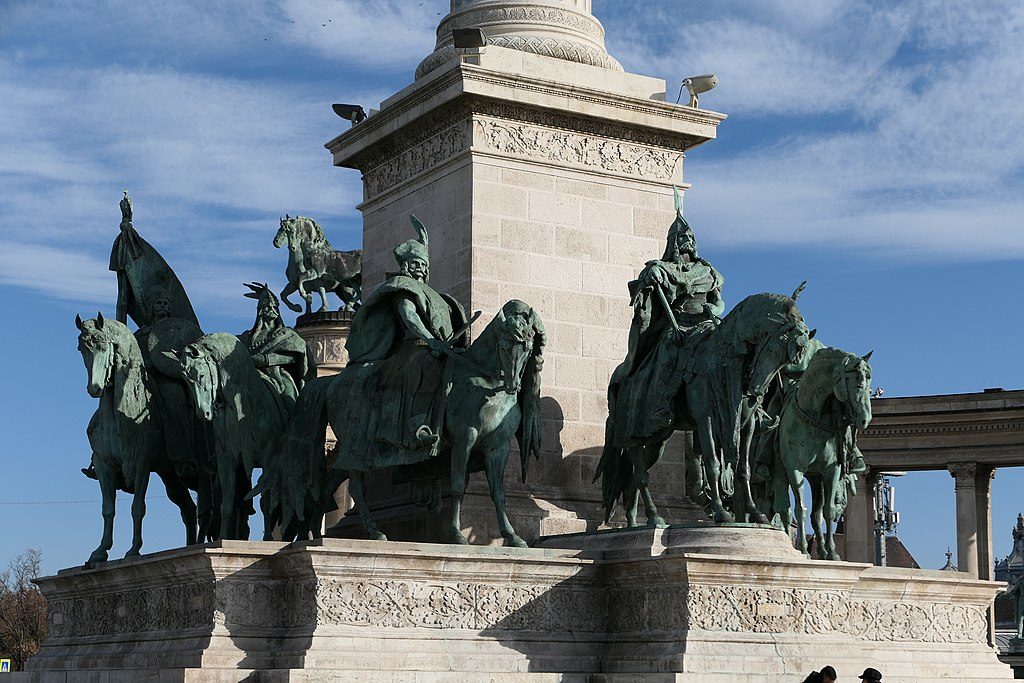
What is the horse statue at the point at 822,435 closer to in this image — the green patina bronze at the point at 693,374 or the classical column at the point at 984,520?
the green patina bronze at the point at 693,374

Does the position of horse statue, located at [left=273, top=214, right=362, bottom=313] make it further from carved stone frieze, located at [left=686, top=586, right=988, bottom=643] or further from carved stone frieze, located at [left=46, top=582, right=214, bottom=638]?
carved stone frieze, located at [left=686, top=586, right=988, bottom=643]

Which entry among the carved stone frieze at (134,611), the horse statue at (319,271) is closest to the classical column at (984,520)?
the horse statue at (319,271)

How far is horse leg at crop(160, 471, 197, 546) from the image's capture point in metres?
24.9

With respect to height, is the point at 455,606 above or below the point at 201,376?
below

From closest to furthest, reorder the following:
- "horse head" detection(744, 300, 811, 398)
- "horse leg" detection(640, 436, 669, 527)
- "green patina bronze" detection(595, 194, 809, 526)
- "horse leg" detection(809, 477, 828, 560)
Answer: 1. "horse head" detection(744, 300, 811, 398)
2. "green patina bronze" detection(595, 194, 809, 526)
3. "horse leg" detection(640, 436, 669, 527)
4. "horse leg" detection(809, 477, 828, 560)

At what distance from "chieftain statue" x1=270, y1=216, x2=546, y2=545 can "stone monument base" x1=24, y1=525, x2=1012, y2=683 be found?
0.97 m

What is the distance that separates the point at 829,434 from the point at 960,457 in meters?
19.0

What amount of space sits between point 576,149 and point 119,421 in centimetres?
761

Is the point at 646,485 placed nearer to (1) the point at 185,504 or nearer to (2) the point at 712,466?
(2) the point at 712,466

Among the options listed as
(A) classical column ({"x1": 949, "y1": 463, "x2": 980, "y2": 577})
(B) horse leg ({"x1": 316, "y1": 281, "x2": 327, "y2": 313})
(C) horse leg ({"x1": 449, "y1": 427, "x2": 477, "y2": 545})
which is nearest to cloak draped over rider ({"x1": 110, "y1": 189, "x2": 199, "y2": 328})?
(C) horse leg ({"x1": 449, "y1": 427, "x2": 477, "y2": 545})

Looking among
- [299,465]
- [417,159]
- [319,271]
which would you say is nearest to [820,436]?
[299,465]

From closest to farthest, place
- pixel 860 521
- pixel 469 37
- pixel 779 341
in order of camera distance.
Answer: pixel 779 341
pixel 469 37
pixel 860 521

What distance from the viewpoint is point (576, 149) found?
83.9ft

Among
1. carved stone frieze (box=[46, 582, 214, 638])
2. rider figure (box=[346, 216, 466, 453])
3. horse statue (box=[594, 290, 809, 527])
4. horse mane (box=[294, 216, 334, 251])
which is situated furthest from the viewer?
horse mane (box=[294, 216, 334, 251])
